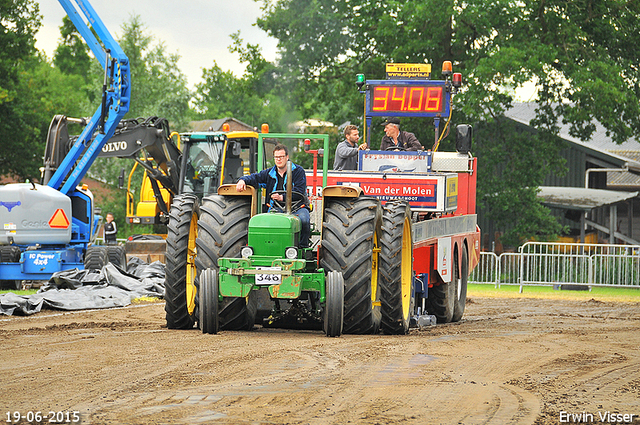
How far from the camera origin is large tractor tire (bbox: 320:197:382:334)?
9805mm

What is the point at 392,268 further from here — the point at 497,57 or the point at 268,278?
the point at 497,57

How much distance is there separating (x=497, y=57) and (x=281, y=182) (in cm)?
1900

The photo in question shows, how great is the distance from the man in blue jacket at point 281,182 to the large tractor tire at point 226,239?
248 millimetres

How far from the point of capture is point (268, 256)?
9602mm

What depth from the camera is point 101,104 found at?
61.9 ft

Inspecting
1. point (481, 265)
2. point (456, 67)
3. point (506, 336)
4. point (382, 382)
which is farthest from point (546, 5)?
point (382, 382)

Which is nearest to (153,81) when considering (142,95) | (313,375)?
(142,95)

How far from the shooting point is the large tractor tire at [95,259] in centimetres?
1875

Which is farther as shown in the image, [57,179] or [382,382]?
[57,179]

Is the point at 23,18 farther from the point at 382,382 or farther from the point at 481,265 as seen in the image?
the point at 382,382

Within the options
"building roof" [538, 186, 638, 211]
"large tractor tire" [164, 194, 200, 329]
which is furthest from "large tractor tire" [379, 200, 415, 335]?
"building roof" [538, 186, 638, 211]

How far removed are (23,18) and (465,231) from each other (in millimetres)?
31889

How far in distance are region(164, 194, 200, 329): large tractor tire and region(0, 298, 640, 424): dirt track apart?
0.92 ft

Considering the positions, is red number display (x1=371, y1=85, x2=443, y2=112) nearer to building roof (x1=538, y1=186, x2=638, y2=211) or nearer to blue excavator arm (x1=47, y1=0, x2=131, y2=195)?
blue excavator arm (x1=47, y1=0, x2=131, y2=195)
